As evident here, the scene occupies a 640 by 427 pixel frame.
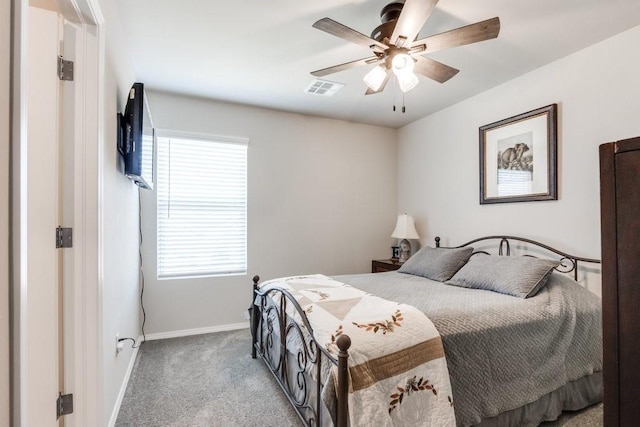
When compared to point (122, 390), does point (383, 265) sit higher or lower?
higher

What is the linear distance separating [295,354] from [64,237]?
1.38m

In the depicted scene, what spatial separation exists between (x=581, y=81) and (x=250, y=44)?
2607 mm

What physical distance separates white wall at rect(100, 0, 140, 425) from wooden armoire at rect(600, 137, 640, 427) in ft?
6.43

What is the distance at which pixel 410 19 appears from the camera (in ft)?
5.45

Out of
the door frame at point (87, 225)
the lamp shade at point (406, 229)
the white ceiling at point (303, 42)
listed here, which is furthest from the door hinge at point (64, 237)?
the lamp shade at point (406, 229)

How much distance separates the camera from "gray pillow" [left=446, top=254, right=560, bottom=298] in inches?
87.8

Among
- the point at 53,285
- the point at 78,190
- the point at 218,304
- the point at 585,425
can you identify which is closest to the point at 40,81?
the point at 78,190

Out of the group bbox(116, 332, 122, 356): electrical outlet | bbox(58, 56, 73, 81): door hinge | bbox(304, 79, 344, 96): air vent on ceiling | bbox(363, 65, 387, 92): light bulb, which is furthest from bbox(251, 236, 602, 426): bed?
bbox(304, 79, 344, 96): air vent on ceiling

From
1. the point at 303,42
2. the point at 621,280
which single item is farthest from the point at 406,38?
the point at 621,280

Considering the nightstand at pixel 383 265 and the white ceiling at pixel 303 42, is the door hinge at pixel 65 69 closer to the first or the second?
the white ceiling at pixel 303 42

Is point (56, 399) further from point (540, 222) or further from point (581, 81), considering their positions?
point (581, 81)

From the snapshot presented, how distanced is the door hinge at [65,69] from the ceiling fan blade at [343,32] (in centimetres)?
121

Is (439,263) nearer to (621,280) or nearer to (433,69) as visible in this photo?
(433,69)

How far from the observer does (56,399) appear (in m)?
1.47
